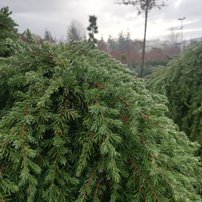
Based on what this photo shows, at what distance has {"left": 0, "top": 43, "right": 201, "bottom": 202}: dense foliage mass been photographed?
58.4 inches

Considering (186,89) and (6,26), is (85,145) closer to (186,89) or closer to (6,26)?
(6,26)

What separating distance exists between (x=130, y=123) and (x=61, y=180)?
15.4 inches

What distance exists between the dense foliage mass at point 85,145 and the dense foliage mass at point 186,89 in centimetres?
227

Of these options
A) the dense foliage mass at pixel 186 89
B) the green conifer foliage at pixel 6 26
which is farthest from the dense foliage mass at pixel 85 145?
the dense foliage mass at pixel 186 89

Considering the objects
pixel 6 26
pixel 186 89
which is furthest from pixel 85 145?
pixel 186 89

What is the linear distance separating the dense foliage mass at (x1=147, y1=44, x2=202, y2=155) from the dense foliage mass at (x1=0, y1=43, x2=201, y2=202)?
2.27 metres

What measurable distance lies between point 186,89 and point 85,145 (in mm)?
2879

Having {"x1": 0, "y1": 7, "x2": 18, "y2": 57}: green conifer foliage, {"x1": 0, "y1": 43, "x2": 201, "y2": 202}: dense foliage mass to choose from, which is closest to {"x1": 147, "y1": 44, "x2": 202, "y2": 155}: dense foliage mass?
{"x1": 0, "y1": 7, "x2": 18, "y2": 57}: green conifer foliage

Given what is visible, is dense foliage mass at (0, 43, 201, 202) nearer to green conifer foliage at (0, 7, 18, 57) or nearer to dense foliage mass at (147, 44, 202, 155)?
green conifer foliage at (0, 7, 18, 57)

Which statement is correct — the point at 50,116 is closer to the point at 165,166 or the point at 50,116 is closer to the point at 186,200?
the point at 165,166

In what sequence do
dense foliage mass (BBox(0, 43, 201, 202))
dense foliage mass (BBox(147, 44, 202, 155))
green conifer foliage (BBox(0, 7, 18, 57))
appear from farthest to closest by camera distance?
dense foliage mass (BBox(147, 44, 202, 155))
green conifer foliage (BBox(0, 7, 18, 57))
dense foliage mass (BBox(0, 43, 201, 202))

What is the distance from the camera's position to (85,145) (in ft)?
5.04

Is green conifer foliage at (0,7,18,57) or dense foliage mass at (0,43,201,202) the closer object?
dense foliage mass at (0,43,201,202)

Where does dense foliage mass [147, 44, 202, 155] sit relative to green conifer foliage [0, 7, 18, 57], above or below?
below
